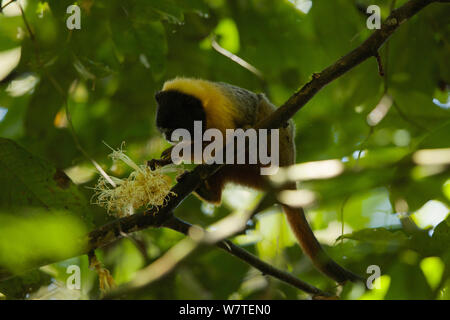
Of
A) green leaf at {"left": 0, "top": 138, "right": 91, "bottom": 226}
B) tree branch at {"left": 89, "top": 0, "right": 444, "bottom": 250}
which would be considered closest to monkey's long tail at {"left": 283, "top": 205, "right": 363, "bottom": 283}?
tree branch at {"left": 89, "top": 0, "right": 444, "bottom": 250}

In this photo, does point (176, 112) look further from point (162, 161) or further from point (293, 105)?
point (293, 105)

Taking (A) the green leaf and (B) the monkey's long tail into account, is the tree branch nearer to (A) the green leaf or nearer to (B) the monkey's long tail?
(A) the green leaf

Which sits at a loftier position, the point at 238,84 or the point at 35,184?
the point at 238,84

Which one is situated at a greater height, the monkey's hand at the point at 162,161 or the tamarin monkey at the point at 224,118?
the tamarin monkey at the point at 224,118

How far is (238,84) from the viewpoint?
18.6 ft

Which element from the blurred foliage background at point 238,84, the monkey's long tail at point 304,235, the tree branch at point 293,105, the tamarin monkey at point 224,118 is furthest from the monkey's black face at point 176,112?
the tree branch at point 293,105

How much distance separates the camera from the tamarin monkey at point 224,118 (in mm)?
4783

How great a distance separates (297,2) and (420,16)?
4.84 ft

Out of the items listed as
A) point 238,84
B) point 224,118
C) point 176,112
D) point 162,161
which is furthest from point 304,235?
point 238,84

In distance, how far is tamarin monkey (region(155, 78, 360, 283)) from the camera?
15.7ft

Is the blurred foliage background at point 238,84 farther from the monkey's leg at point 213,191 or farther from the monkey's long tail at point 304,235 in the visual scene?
the monkey's leg at point 213,191

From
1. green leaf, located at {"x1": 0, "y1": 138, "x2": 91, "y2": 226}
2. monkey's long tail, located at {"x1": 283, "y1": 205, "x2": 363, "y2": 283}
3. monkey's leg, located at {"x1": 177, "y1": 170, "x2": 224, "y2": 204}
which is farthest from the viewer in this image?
monkey's leg, located at {"x1": 177, "y1": 170, "x2": 224, "y2": 204}

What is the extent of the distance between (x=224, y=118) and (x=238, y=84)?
0.97 meters
